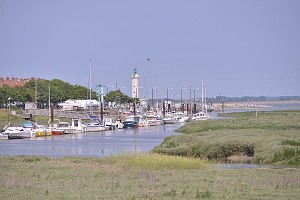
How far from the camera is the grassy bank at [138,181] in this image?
79.7 ft

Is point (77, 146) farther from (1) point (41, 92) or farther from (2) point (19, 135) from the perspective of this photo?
(1) point (41, 92)

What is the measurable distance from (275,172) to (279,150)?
10.9 metres

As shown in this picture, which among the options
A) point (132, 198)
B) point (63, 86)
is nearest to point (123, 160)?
point (132, 198)

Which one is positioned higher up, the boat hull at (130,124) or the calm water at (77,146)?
the boat hull at (130,124)

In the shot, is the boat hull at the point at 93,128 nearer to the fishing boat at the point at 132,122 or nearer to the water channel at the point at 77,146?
the water channel at the point at 77,146

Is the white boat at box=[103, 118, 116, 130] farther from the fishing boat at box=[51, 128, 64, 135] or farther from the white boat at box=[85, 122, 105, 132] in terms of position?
the fishing boat at box=[51, 128, 64, 135]

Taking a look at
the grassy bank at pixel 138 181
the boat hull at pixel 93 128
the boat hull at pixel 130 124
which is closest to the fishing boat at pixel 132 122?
the boat hull at pixel 130 124

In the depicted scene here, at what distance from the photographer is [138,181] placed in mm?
28328

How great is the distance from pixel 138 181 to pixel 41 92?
143246 mm

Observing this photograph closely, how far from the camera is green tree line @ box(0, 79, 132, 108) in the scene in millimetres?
158125

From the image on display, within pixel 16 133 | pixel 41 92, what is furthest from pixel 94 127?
pixel 41 92

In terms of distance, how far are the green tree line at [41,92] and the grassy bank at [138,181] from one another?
357 ft

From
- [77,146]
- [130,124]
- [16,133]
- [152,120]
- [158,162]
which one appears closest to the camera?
[158,162]

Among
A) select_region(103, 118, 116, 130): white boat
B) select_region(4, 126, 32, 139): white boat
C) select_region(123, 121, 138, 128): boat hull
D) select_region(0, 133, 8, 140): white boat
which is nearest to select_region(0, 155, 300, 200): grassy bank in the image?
select_region(0, 133, 8, 140): white boat
